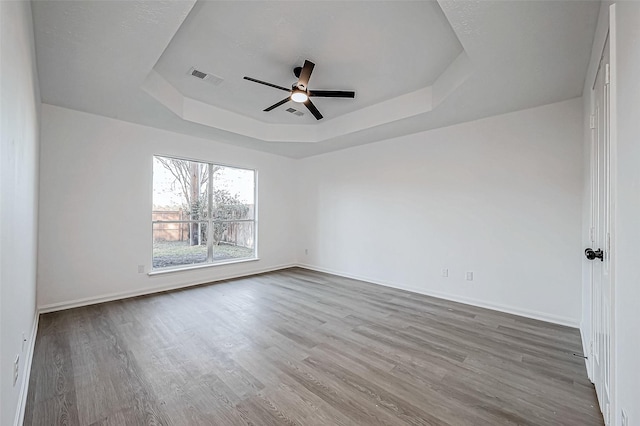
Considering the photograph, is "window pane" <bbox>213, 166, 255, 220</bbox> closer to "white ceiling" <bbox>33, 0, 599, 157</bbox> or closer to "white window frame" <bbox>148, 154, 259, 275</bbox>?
"white window frame" <bbox>148, 154, 259, 275</bbox>

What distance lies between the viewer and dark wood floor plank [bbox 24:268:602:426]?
1688 mm

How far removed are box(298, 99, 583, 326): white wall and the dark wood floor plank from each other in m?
0.50

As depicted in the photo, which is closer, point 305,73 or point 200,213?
point 305,73

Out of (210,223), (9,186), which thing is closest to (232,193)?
(210,223)

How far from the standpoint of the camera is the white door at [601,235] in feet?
5.08

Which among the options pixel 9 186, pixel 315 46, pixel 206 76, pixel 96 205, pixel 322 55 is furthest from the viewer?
pixel 96 205

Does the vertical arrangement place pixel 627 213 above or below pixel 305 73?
below

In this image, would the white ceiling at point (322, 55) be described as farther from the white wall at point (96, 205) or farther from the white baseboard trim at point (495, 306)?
the white baseboard trim at point (495, 306)

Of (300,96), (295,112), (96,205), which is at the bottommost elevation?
(96,205)

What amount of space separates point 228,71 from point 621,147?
11.3 ft

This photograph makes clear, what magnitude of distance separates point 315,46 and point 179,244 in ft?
12.8

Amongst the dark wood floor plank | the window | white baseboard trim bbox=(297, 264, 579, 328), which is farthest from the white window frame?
white baseboard trim bbox=(297, 264, 579, 328)

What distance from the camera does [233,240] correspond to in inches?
216

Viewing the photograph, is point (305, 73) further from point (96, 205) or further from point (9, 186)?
point (96, 205)
